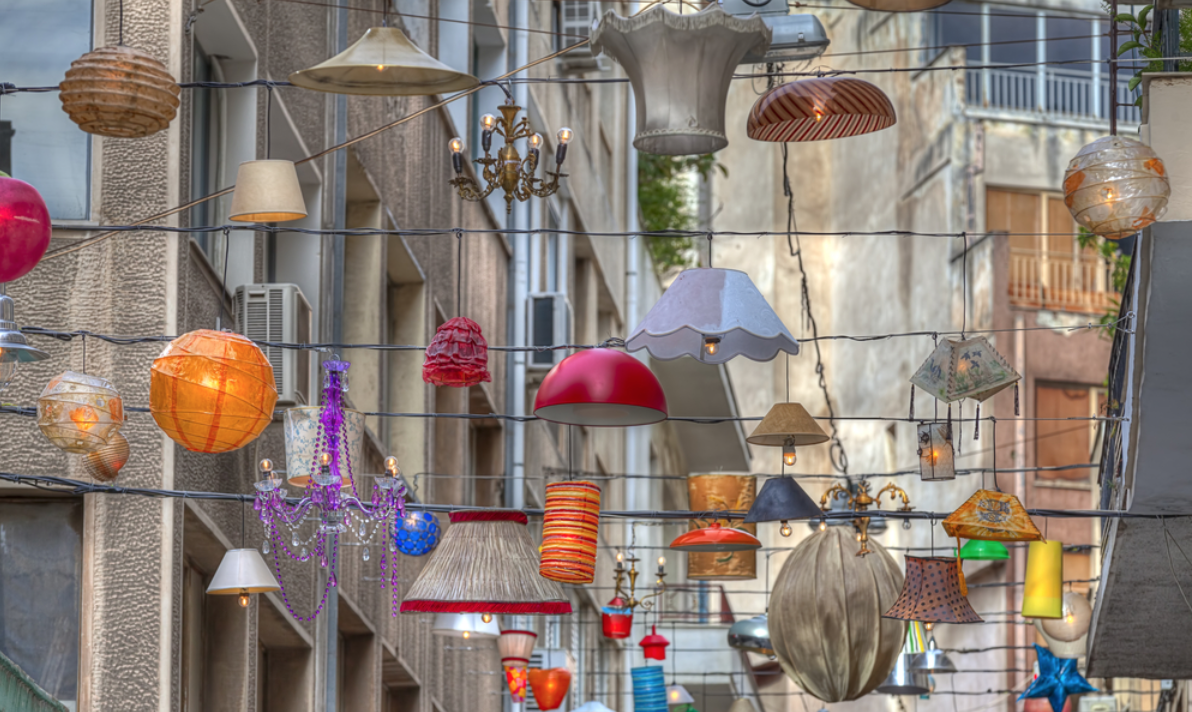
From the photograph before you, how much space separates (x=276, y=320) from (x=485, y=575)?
1.88 m

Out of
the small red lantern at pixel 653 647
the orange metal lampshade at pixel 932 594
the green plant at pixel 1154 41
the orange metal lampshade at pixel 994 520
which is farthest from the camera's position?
the small red lantern at pixel 653 647

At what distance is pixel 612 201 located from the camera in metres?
27.7

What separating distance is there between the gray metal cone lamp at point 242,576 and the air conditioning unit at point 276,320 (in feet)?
5.09

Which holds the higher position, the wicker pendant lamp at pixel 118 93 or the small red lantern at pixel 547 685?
Result: the wicker pendant lamp at pixel 118 93

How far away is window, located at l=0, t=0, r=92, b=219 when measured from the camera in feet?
30.5

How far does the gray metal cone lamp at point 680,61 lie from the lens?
8656 millimetres

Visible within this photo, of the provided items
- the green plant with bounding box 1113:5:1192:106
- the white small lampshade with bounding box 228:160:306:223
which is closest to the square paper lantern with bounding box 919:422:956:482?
the green plant with bounding box 1113:5:1192:106

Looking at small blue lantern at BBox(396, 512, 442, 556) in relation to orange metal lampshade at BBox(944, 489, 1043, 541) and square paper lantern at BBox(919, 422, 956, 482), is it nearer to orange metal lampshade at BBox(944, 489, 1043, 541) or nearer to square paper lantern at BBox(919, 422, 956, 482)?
square paper lantern at BBox(919, 422, 956, 482)

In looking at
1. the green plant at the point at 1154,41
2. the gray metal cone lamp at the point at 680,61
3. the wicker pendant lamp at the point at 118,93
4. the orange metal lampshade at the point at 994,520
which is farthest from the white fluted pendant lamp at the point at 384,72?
the green plant at the point at 1154,41

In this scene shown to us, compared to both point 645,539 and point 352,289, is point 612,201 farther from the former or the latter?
point 352,289

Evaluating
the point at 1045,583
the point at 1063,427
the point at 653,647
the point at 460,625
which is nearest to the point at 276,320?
the point at 460,625

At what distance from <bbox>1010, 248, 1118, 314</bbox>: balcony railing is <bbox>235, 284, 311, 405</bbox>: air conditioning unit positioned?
2413 centimetres

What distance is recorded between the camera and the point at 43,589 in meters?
8.85

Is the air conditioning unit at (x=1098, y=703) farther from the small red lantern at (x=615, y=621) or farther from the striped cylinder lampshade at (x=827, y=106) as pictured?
the striped cylinder lampshade at (x=827, y=106)
